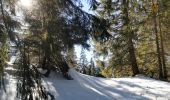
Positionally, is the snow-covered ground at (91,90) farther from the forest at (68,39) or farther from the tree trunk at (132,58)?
the tree trunk at (132,58)

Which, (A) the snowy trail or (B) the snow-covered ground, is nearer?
(B) the snow-covered ground

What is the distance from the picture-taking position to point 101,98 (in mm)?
11469

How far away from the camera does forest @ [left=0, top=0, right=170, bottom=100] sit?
6133 millimetres

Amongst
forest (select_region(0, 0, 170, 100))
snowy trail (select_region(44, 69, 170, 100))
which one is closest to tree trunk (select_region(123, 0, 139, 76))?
Result: forest (select_region(0, 0, 170, 100))

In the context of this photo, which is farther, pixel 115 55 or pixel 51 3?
pixel 115 55

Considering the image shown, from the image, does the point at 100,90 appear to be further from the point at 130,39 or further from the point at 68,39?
the point at 130,39

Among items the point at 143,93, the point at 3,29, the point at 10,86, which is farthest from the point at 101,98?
the point at 3,29

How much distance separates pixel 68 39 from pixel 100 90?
4081 millimetres

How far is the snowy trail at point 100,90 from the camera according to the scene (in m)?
11.5

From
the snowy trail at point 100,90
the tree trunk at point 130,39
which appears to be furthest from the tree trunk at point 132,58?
the snowy trail at point 100,90

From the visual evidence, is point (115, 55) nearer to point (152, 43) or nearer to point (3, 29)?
point (152, 43)

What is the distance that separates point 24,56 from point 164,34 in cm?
1853

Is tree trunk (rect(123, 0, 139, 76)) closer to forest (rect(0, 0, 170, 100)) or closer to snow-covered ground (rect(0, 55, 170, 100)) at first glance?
forest (rect(0, 0, 170, 100))

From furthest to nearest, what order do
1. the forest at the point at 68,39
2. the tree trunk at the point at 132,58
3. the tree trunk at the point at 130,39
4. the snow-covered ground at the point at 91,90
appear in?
the tree trunk at the point at 132,58 → the tree trunk at the point at 130,39 → the snow-covered ground at the point at 91,90 → the forest at the point at 68,39
